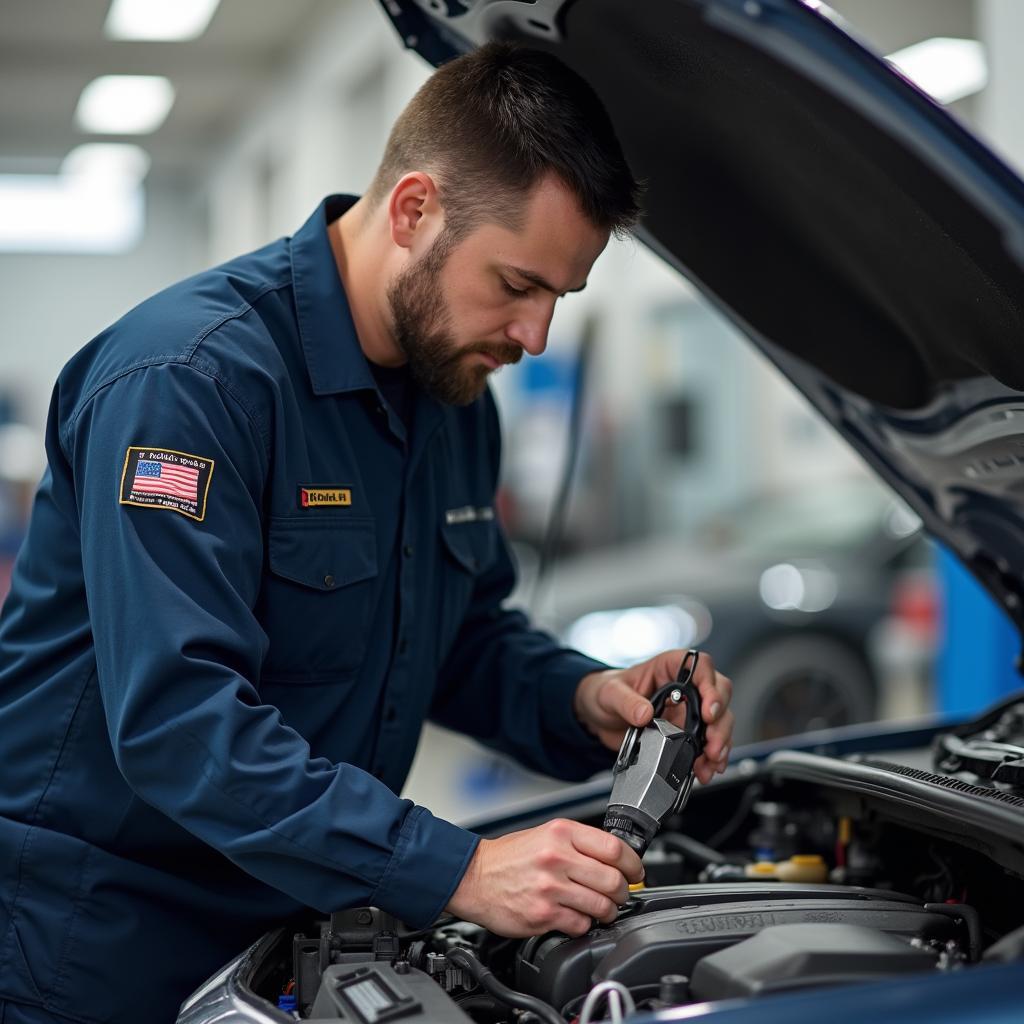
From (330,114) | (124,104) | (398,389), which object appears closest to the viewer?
(398,389)

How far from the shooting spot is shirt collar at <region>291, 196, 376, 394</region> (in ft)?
5.35

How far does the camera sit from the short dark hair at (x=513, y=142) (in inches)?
60.6

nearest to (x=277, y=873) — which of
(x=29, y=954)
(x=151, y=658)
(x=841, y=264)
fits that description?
(x=151, y=658)

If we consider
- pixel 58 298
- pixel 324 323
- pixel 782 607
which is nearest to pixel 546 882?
pixel 324 323

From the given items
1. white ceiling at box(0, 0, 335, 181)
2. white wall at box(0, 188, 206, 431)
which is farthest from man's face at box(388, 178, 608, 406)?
white wall at box(0, 188, 206, 431)

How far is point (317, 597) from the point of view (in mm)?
1582

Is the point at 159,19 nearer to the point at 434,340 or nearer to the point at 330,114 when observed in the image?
the point at 330,114

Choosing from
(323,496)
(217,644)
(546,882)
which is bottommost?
(546,882)

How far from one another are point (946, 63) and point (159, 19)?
5.15m

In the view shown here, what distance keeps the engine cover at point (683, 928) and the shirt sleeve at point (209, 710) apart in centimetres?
14

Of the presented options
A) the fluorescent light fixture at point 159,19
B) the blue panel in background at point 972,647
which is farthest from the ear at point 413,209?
the fluorescent light fixture at point 159,19

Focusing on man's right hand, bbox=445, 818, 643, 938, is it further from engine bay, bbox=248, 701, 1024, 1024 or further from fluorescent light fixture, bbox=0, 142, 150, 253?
fluorescent light fixture, bbox=0, 142, 150, 253

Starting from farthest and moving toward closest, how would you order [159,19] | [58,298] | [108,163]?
[58,298]
[108,163]
[159,19]

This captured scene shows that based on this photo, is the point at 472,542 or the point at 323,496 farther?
the point at 472,542
